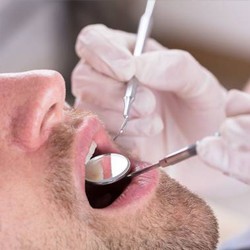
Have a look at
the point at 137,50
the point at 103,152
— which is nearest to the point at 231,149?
the point at 103,152

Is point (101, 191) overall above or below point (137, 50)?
below

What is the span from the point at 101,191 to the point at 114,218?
98 mm

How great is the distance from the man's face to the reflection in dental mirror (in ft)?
0.20

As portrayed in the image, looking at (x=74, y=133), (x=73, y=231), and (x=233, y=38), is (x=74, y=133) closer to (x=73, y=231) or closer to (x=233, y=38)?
(x=73, y=231)

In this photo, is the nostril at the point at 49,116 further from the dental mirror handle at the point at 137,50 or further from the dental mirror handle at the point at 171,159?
the dental mirror handle at the point at 137,50

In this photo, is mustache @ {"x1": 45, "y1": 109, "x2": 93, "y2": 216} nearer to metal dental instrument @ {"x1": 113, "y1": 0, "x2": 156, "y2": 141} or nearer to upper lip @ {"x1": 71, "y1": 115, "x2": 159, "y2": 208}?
upper lip @ {"x1": 71, "y1": 115, "x2": 159, "y2": 208}

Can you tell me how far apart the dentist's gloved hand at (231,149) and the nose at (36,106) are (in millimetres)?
253

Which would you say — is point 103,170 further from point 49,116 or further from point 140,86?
point 140,86

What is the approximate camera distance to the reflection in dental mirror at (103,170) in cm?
89

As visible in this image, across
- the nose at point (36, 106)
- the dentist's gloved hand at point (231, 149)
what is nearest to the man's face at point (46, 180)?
the nose at point (36, 106)

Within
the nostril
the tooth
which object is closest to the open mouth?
the tooth

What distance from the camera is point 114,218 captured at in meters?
0.84

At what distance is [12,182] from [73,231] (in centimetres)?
11

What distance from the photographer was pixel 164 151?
4.22 ft
